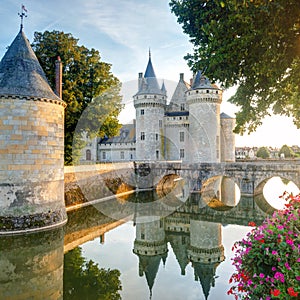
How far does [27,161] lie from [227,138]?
2551cm

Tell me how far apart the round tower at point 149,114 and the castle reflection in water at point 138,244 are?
39.3 ft

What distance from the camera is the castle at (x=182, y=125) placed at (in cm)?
2756

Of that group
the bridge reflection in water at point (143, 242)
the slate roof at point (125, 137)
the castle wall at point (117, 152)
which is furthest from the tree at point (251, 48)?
the slate roof at point (125, 137)

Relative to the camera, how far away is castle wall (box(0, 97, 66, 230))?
10.2m

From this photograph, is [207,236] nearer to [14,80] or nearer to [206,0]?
[206,0]

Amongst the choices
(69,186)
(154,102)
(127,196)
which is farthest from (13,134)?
(154,102)

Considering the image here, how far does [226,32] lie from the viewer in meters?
6.58

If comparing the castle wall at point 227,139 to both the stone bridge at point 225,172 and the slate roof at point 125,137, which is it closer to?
the slate roof at point 125,137

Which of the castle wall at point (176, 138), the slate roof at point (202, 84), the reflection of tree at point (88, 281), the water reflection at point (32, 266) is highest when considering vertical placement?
the slate roof at point (202, 84)

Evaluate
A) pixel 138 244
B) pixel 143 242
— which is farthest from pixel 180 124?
pixel 138 244

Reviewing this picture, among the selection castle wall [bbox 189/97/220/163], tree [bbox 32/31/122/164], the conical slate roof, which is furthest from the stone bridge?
the conical slate roof

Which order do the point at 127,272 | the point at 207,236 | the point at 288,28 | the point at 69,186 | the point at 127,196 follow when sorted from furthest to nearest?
the point at 127,196
the point at 69,186
the point at 207,236
the point at 127,272
the point at 288,28

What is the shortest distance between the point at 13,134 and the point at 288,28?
9028 millimetres

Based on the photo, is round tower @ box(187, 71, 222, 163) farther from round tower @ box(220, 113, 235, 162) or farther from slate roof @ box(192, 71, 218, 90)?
round tower @ box(220, 113, 235, 162)
